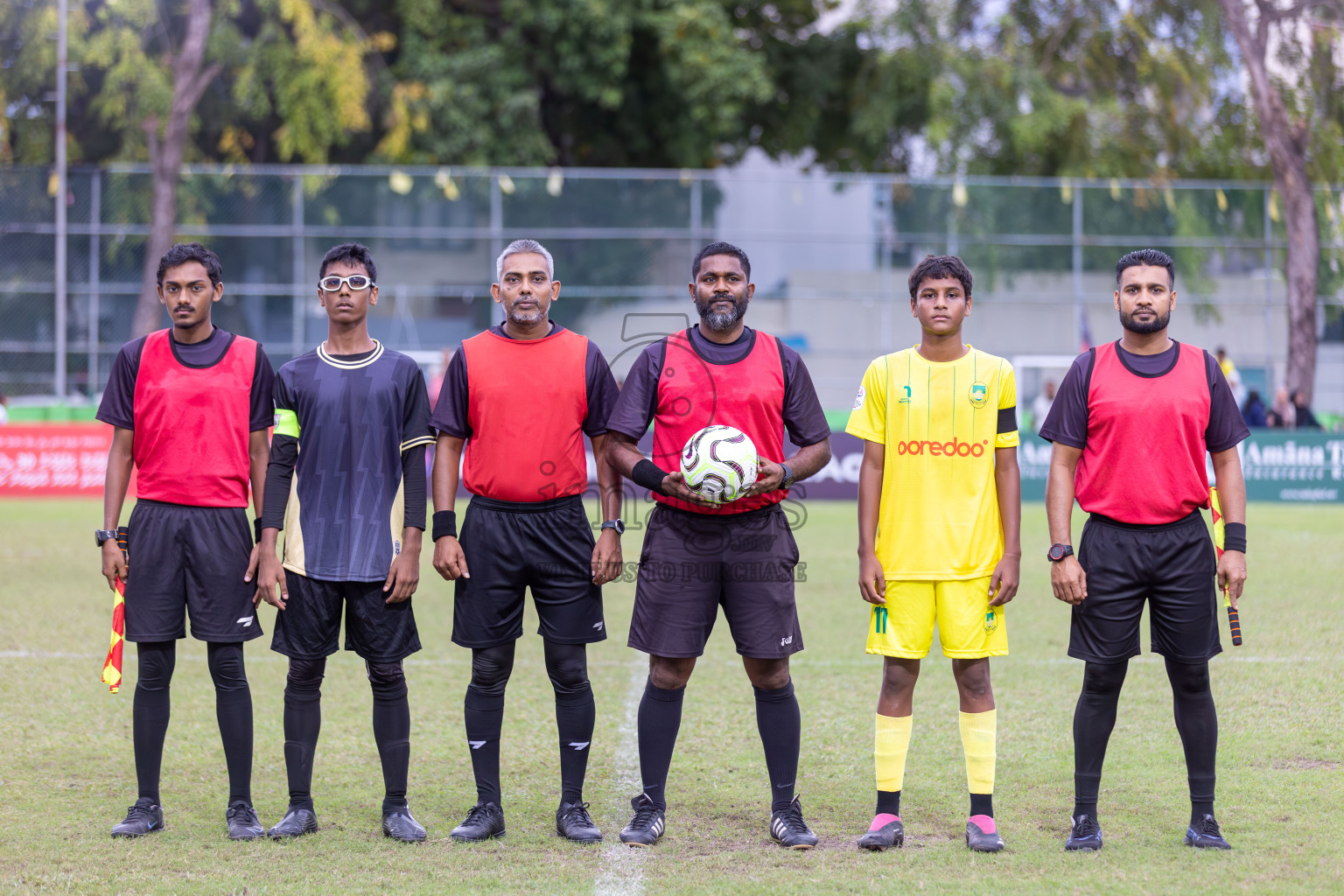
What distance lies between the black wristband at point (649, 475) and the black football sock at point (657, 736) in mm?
814

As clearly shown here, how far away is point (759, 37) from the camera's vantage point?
105 feet

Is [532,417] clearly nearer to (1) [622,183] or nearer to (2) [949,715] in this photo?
(2) [949,715]

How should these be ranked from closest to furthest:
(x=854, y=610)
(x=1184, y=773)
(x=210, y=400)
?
(x=210, y=400) < (x=1184, y=773) < (x=854, y=610)

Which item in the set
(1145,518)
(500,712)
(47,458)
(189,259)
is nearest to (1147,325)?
(1145,518)

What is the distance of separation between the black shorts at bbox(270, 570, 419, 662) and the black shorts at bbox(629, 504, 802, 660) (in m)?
0.93

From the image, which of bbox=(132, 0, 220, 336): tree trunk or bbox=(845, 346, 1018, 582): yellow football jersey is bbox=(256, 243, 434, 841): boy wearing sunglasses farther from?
bbox=(132, 0, 220, 336): tree trunk

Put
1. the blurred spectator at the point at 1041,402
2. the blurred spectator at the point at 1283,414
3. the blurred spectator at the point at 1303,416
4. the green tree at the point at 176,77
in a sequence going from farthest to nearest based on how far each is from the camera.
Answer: the green tree at the point at 176,77
the blurred spectator at the point at 1041,402
the blurred spectator at the point at 1303,416
the blurred spectator at the point at 1283,414

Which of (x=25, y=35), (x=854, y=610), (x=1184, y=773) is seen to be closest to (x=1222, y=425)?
(x=1184, y=773)

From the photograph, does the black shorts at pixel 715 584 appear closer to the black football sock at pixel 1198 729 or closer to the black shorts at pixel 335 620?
the black shorts at pixel 335 620

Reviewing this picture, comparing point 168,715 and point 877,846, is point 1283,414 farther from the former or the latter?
point 168,715

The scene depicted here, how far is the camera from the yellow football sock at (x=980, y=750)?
4934 millimetres

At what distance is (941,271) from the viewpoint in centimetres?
500

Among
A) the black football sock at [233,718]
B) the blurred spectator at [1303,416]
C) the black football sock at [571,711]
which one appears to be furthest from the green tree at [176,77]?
the black football sock at [571,711]

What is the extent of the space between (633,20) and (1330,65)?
46.8ft
